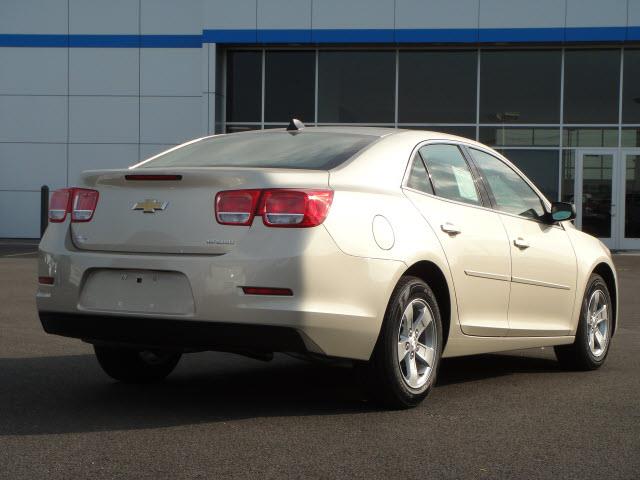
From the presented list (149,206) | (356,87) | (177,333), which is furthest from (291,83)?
(177,333)

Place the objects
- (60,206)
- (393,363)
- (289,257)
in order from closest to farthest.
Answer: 1. (289,257)
2. (393,363)
3. (60,206)

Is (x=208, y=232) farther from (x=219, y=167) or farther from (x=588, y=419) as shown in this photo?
(x=588, y=419)

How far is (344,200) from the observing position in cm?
505

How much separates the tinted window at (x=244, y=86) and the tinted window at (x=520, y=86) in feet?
17.1

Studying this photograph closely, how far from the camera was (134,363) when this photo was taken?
6164 millimetres

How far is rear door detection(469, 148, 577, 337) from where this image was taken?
21.1 ft

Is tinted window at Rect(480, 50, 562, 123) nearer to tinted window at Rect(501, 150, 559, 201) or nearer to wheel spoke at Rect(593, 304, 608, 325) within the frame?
tinted window at Rect(501, 150, 559, 201)

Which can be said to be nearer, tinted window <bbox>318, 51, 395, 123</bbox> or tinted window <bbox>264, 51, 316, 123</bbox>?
tinted window <bbox>318, 51, 395, 123</bbox>

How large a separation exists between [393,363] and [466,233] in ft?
3.41

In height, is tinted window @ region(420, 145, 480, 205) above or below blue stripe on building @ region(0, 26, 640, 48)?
below

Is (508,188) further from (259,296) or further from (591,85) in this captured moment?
(591,85)

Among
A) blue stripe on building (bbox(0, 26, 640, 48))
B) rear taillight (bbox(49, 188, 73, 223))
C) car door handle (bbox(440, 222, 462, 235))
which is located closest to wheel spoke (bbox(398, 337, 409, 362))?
car door handle (bbox(440, 222, 462, 235))

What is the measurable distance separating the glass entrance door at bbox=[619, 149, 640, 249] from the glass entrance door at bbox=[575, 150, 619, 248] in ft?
0.51

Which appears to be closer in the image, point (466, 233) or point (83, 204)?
point (83, 204)
